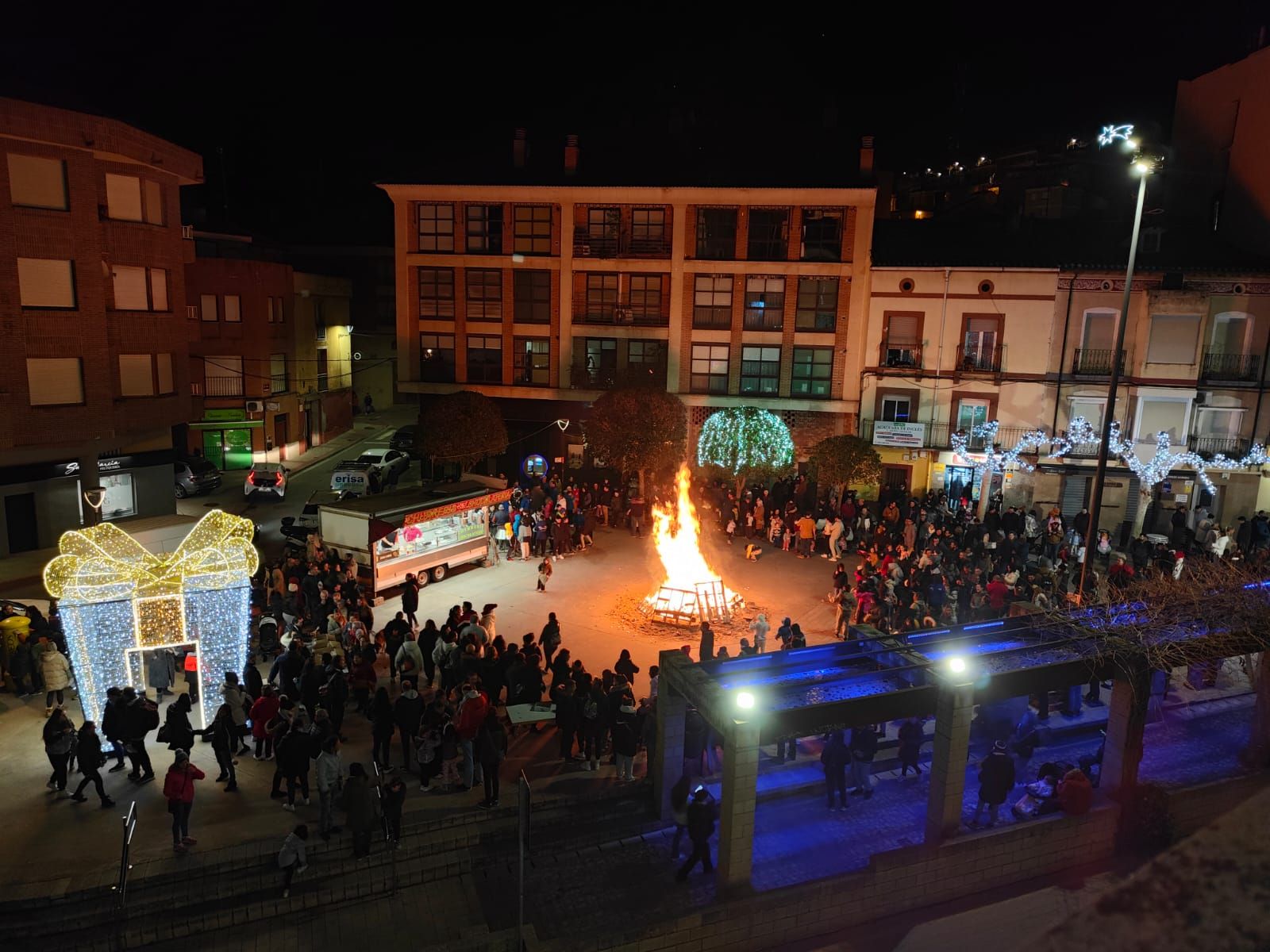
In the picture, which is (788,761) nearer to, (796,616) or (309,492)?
(796,616)

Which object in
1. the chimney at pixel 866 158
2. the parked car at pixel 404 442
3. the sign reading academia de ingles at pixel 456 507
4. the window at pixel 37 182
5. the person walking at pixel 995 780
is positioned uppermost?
the chimney at pixel 866 158

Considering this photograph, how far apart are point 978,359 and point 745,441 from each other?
969 cm

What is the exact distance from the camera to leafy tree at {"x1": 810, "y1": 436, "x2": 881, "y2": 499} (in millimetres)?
30078

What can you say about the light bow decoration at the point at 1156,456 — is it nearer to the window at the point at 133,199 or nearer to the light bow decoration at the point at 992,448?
the light bow decoration at the point at 992,448

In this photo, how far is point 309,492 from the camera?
3612 centimetres

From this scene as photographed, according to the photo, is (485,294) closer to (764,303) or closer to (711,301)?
(711,301)

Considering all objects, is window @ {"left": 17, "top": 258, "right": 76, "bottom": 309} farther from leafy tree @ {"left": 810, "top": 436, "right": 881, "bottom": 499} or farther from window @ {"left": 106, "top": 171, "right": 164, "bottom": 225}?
leafy tree @ {"left": 810, "top": 436, "right": 881, "bottom": 499}

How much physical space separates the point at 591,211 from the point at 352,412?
2166cm

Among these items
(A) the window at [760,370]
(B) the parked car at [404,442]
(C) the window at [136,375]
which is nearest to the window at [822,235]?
(A) the window at [760,370]

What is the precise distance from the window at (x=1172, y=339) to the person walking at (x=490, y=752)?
92.2ft

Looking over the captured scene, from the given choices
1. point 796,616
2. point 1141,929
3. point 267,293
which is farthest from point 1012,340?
point 1141,929

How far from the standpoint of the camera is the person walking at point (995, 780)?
42.2 feet

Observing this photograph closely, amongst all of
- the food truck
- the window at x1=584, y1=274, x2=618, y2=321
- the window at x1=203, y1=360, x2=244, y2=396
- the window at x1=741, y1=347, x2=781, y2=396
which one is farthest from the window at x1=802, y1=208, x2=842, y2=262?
the window at x1=203, y1=360, x2=244, y2=396

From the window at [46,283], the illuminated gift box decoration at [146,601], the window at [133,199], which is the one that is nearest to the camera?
the illuminated gift box decoration at [146,601]
